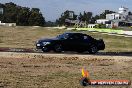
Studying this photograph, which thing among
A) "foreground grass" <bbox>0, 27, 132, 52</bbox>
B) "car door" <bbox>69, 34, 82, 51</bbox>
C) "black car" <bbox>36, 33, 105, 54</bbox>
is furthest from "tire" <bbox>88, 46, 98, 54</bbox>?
"foreground grass" <bbox>0, 27, 132, 52</bbox>

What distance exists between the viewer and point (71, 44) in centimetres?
2936

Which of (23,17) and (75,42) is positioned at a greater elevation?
(75,42)

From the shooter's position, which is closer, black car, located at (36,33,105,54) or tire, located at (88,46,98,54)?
black car, located at (36,33,105,54)

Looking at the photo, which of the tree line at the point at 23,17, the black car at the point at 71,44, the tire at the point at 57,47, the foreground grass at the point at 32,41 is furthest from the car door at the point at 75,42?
the tree line at the point at 23,17

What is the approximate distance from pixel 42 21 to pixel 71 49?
487 feet

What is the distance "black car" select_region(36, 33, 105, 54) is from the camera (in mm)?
28609

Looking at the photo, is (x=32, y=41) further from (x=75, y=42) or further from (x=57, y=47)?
(x=57, y=47)

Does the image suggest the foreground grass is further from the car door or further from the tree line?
the tree line

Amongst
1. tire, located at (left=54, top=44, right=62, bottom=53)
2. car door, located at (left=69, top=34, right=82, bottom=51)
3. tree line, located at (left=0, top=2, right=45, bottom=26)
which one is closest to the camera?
tire, located at (left=54, top=44, right=62, bottom=53)

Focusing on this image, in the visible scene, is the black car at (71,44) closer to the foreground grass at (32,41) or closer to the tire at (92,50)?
the tire at (92,50)

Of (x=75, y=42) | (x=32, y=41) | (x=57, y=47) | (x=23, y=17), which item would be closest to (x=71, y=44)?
(x=75, y=42)

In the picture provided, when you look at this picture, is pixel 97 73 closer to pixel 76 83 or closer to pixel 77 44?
pixel 76 83

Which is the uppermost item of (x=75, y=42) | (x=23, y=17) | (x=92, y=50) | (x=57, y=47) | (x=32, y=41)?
(x=75, y=42)

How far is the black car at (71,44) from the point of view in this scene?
28.6 meters
